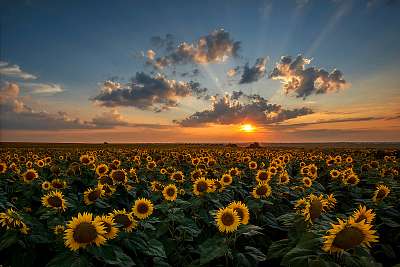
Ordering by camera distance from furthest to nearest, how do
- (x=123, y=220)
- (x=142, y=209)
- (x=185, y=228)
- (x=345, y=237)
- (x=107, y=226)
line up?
(x=142, y=209), (x=185, y=228), (x=123, y=220), (x=107, y=226), (x=345, y=237)

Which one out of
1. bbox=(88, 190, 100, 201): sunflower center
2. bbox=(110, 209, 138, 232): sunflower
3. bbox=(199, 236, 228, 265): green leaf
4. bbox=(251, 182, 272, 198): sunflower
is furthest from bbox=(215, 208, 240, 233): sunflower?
bbox=(88, 190, 100, 201): sunflower center

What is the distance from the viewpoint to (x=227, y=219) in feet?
17.2

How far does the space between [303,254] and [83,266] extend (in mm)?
2163

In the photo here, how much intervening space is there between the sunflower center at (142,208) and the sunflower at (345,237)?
12.8 feet

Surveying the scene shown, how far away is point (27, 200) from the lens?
852 centimetres

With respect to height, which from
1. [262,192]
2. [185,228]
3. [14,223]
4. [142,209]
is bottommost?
[185,228]

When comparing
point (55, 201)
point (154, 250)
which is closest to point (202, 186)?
point (55, 201)

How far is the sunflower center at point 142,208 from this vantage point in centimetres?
648

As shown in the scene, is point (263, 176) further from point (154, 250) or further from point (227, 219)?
point (154, 250)

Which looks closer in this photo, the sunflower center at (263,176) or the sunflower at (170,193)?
the sunflower at (170,193)

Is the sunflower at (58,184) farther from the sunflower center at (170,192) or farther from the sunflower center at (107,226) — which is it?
the sunflower center at (107,226)

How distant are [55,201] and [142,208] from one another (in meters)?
1.55

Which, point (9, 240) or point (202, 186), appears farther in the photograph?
point (202, 186)

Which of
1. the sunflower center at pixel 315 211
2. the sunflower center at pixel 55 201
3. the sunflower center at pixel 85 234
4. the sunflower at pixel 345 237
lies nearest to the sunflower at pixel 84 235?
the sunflower center at pixel 85 234
